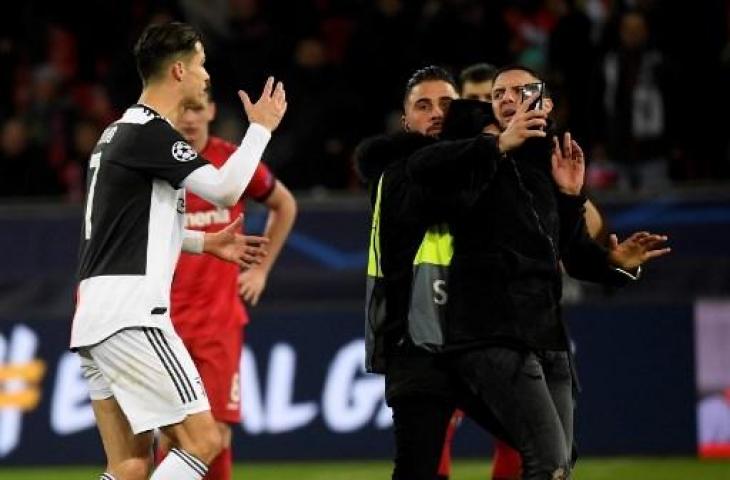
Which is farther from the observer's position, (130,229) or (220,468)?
(220,468)

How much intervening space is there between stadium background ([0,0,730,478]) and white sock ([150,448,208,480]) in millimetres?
5225

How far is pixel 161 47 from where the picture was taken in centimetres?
626

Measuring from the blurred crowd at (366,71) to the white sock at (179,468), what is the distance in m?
6.68

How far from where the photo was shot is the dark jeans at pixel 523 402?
5.97 m

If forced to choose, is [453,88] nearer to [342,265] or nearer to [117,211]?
[117,211]

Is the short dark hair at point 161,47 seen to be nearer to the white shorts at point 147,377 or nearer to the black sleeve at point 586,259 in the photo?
the white shorts at point 147,377

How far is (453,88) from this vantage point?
7074mm

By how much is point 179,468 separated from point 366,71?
27.5ft

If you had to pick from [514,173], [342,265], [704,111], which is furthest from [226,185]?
[704,111]

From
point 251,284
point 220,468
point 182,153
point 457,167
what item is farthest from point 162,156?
point 220,468

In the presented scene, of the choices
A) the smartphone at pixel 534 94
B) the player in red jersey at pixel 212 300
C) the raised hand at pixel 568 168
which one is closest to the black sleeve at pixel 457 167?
the smartphone at pixel 534 94

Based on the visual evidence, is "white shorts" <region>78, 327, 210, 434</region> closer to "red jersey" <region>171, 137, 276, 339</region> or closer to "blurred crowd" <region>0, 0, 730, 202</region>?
"red jersey" <region>171, 137, 276, 339</region>

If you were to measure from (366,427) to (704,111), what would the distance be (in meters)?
3.77

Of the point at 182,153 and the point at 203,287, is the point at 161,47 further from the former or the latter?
the point at 203,287
